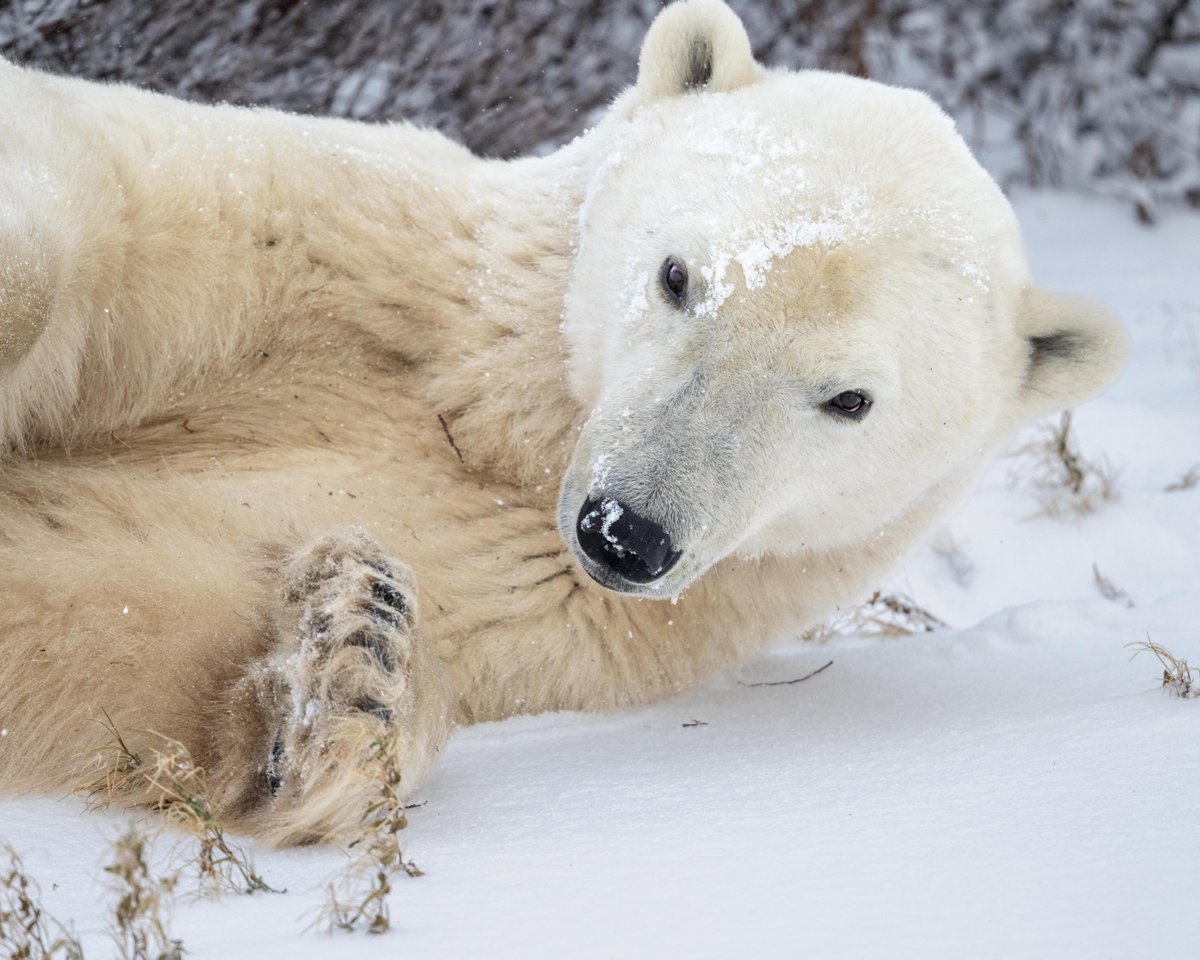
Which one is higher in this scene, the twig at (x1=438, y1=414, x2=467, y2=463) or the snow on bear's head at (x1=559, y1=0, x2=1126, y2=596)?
the snow on bear's head at (x1=559, y1=0, x2=1126, y2=596)

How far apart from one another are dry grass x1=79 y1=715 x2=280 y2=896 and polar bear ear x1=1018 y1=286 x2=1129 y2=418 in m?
1.83

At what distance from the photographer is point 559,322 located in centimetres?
276

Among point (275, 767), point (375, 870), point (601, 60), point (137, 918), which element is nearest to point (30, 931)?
point (137, 918)

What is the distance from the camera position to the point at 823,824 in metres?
1.90

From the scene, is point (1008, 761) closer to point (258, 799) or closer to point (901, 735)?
point (901, 735)

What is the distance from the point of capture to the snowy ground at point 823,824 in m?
1.49

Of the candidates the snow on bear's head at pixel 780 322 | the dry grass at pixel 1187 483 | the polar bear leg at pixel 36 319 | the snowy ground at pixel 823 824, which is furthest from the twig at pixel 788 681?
the dry grass at pixel 1187 483

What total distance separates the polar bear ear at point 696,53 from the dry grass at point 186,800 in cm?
169

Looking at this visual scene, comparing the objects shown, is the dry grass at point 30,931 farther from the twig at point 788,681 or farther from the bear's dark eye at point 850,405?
the twig at point 788,681

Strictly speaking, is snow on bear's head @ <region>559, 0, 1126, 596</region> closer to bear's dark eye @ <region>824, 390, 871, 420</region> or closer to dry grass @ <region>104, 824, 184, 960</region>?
bear's dark eye @ <region>824, 390, 871, 420</region>

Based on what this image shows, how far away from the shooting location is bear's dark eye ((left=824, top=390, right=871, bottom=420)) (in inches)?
96.0

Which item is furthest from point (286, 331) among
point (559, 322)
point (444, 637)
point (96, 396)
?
point (444, 637)

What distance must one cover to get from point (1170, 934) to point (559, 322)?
1702mm

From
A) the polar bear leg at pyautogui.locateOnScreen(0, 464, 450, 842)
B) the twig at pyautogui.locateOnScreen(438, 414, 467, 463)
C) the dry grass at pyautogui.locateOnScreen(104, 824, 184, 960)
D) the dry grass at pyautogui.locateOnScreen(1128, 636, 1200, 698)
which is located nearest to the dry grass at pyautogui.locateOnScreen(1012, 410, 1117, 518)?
the dry grass at pyautogui.locateOnScreen(1128, 636, 1200, 698)
